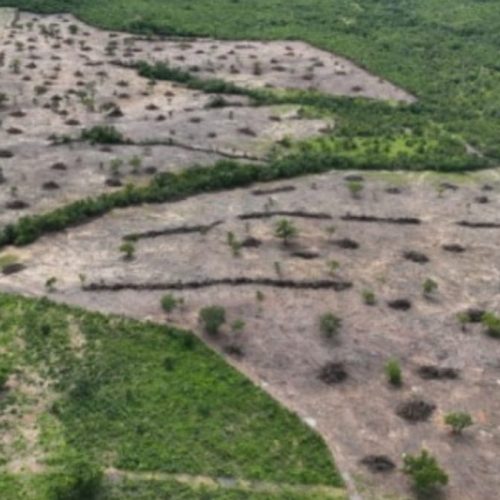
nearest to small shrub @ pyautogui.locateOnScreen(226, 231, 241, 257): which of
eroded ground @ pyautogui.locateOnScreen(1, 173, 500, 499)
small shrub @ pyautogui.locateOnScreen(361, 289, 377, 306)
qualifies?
eroded ground @ pyautogui.locateOnScreen(1, 173, 500, 499)

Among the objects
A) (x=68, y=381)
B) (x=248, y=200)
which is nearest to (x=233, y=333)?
(x=68, y=381)

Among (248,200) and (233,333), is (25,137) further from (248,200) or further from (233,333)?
(233,333)

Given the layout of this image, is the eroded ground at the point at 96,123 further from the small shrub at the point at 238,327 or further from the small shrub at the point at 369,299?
the small shrub at the point at 369,299

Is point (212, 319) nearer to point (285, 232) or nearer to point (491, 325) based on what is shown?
point (285, 232)

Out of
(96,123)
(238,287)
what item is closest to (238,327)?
(238,287)

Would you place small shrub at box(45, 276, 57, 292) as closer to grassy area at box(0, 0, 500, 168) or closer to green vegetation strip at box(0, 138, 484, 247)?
green vegetation strip at box(0, 138, 484, 247)

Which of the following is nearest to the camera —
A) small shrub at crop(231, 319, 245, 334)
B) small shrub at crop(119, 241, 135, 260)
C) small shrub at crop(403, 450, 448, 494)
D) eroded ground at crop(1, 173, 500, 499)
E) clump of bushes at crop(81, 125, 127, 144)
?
small shrub at crop(403, 450, 448, 494)

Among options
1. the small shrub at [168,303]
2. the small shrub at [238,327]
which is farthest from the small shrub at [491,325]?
the small shrub at [168,303]
